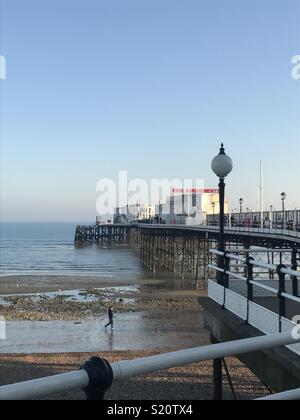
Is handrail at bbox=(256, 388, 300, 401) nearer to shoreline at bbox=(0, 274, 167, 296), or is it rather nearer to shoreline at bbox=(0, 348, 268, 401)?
shoreline at bbox=(0, 348, 268, 401)

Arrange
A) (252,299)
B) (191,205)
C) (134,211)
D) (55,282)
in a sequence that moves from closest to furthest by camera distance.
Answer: (252,299) < (55,282) < (191,205) < (134,211)

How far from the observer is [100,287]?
122ft

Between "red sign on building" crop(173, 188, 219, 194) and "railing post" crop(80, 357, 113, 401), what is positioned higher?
"red sign on building" crop(173, 188, 219, 194)

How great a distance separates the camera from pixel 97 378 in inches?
74.2

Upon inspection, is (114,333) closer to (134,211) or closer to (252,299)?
(252,299)

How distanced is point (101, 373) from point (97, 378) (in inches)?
0.9

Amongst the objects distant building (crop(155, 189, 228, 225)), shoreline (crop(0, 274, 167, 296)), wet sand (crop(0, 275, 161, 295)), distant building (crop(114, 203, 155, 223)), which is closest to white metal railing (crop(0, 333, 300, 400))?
shoreline (crop(0, 274, 167, 296))

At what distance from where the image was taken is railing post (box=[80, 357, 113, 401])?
74.2 inches

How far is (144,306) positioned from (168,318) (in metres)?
4.08

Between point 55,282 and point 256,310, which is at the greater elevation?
point 256,310

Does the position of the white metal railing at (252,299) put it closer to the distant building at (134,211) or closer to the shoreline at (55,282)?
the shoreline at (55,282)

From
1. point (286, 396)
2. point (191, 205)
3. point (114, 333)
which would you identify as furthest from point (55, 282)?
point (286, 396)
